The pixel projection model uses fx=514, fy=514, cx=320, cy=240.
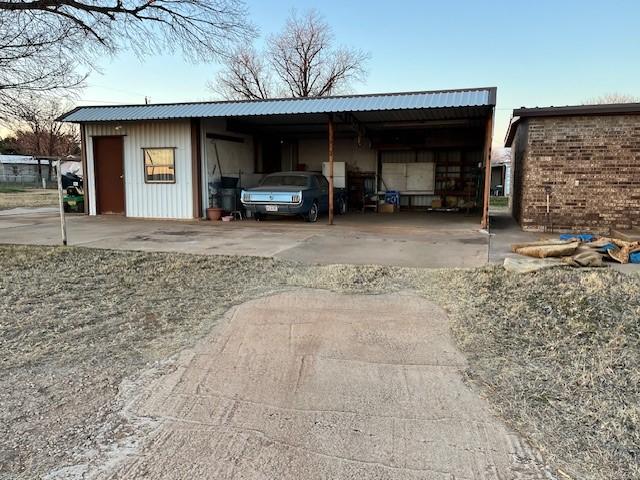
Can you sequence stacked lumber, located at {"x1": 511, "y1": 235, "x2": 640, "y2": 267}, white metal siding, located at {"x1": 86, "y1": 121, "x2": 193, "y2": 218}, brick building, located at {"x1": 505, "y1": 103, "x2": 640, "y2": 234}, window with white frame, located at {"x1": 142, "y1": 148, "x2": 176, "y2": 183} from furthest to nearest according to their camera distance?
window with white frame, located at {"x1": 142, "y1": 148, "x2": 176, "y2": 183} → white metal siding, located at {"x1": 86, "y1": 121, "x2": 193, "y2": 218} → brick building, located at {"x1": 505, "y1": 103, "x2": 640, "y2": 234} → stacked lumber, located at {"x1": 511, "y1": 235, "x2": 640, "y2": 267}

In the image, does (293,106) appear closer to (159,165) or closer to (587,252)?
(159,165)

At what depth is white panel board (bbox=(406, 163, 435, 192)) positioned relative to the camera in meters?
19.1

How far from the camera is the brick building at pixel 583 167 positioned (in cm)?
1065

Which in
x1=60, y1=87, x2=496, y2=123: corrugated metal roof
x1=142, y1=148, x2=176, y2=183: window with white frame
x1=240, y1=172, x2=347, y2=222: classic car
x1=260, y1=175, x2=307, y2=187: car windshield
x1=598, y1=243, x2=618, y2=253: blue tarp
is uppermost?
x1=60, y1=87, x2=496, y2=123: corrugated metal roof

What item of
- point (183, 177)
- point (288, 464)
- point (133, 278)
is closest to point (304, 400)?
point (288, 464)

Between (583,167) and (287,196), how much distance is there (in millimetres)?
6872

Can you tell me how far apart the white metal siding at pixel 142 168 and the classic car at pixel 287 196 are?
84.0 inches

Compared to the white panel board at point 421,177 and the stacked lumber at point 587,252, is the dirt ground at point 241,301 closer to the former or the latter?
the stacked lumber at point 587,252

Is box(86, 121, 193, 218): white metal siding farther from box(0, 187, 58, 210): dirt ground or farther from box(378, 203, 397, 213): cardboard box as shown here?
box(0, 187, 58, 210): dirt ground

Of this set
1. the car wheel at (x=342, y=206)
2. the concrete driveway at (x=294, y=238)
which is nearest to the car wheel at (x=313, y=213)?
the concrete driveway at (x=294, y=238)

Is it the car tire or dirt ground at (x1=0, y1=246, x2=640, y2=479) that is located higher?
the car tire

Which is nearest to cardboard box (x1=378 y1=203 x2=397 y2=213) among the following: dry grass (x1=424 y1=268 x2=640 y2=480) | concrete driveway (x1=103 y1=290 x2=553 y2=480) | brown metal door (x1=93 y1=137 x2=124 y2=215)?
brown metal door (x1=93 y1=137 x2=124 y2=215)

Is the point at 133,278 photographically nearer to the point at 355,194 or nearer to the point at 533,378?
the point at 533,378

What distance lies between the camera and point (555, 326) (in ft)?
14.9
